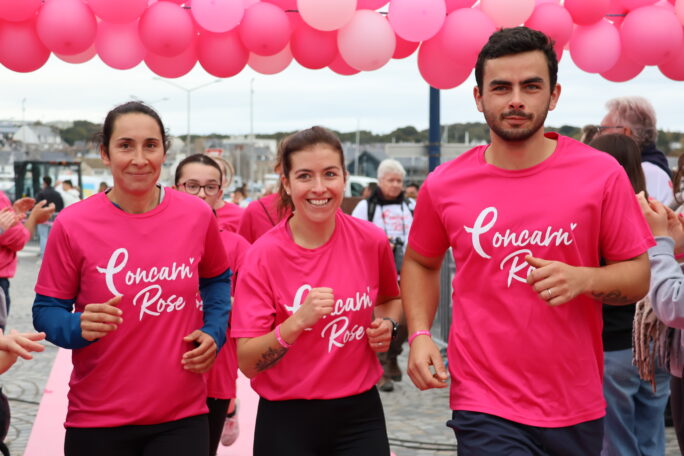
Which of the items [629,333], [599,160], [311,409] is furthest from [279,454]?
[629,333]

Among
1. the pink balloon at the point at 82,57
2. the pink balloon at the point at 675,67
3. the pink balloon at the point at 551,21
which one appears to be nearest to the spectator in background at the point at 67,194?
the pink balloon at the point at 82,57

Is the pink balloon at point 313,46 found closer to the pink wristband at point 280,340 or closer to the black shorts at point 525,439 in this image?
the pink wristband at point 280,340

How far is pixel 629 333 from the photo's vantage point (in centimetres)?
430

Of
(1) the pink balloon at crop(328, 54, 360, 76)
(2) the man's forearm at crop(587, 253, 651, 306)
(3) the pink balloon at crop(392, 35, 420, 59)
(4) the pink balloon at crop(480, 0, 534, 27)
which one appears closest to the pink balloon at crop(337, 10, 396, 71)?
(3) the pink balloon at crop(392, 35, 420, 59)

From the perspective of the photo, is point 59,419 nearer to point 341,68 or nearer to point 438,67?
point 341,68

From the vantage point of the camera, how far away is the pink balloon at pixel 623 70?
22.3 feet

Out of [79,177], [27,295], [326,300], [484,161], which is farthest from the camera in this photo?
[79,177]

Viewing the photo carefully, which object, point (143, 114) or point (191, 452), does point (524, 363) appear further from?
point (143, 114)

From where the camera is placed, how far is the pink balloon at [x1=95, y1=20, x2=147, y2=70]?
6.29m

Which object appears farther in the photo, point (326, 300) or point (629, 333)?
point (629, 333)

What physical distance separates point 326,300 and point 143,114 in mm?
1103

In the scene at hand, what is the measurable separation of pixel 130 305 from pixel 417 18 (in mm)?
3790

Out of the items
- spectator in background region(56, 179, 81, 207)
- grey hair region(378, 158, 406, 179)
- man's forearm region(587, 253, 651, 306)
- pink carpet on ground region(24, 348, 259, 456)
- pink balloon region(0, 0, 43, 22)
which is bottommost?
pink carpet on ground region(24, 348, 259, 456)

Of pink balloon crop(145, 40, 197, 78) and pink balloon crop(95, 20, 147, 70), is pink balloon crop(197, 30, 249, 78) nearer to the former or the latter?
pink balloon crop(145, 40, 197, 78)
